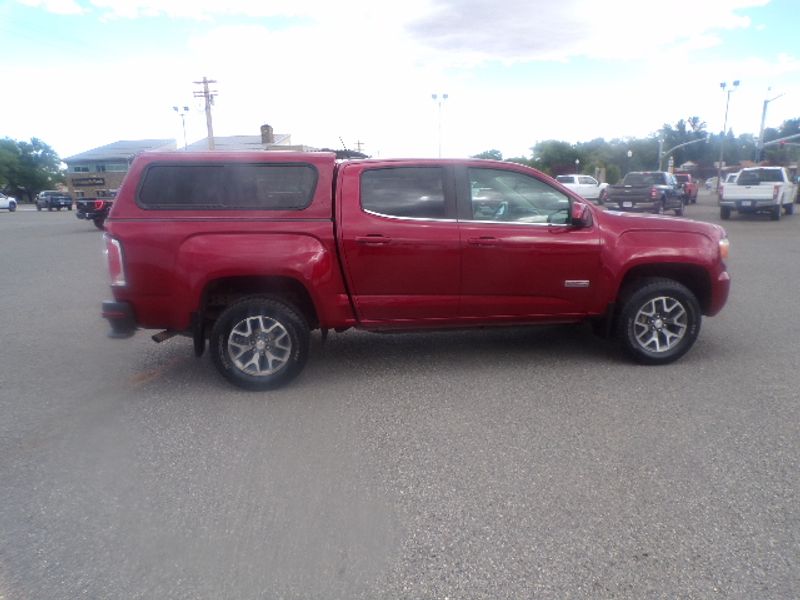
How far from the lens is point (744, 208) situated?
2366cm

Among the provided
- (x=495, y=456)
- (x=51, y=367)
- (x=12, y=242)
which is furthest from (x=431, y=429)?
(x=12, y=242)

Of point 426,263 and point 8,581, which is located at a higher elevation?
point 426,263

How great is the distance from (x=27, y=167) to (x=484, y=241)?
99.8m

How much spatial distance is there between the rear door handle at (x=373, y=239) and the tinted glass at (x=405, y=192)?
0.74 feet

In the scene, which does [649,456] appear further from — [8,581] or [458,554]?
[8,581]

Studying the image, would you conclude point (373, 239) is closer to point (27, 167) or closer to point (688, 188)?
point (688, 188)

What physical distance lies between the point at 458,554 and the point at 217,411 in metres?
2.58

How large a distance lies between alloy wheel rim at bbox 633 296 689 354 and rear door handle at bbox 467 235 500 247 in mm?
1477

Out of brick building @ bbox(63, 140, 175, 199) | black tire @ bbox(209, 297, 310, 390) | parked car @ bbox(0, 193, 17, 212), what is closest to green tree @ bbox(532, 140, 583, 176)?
brick building @ bbox(63, 140, 175, 199)

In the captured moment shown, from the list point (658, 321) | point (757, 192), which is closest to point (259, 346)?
point (658, 321)

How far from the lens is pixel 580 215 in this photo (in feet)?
18.2

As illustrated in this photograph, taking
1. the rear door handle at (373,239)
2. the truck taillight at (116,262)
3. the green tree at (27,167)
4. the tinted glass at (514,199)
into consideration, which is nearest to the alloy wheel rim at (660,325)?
the tinted glass at (514,199)

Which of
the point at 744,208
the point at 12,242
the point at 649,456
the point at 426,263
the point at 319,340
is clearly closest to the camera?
the point at 649,456

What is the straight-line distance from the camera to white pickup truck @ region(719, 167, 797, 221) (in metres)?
23.1
